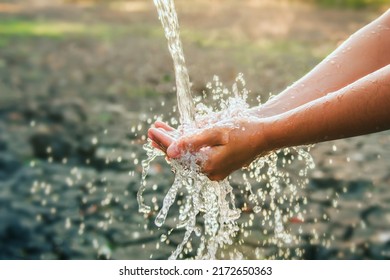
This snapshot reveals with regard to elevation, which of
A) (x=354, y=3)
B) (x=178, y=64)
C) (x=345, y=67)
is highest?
(x=354, y=3)

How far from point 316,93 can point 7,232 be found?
1.68 m

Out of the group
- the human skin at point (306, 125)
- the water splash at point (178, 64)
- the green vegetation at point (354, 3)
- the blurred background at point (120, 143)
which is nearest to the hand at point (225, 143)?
the human skin at point (306, 125)

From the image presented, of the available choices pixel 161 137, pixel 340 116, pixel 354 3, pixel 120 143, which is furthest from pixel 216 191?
pixel 354 3

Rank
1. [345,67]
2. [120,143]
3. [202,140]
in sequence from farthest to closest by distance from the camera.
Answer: [120,143]
[345,67]
[202,140]

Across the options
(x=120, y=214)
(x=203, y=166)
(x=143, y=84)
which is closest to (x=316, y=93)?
(x=203, y=166)

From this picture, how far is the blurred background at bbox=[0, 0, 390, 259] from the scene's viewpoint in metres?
3.04

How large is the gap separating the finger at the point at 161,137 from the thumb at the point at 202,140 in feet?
0.27

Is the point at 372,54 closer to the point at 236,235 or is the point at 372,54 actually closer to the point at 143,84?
the point at 236,235

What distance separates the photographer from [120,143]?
4.39 m

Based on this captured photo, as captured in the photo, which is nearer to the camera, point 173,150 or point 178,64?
point 173,150

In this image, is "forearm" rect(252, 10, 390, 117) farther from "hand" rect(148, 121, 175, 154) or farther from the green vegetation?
the green vegetation

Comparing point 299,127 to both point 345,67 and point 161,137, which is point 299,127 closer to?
point 161,137

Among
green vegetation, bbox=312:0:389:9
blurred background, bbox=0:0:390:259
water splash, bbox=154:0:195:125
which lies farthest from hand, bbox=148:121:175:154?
green vegetation, bbox=312:0:389:9

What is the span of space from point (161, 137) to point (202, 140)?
0.58 feet
